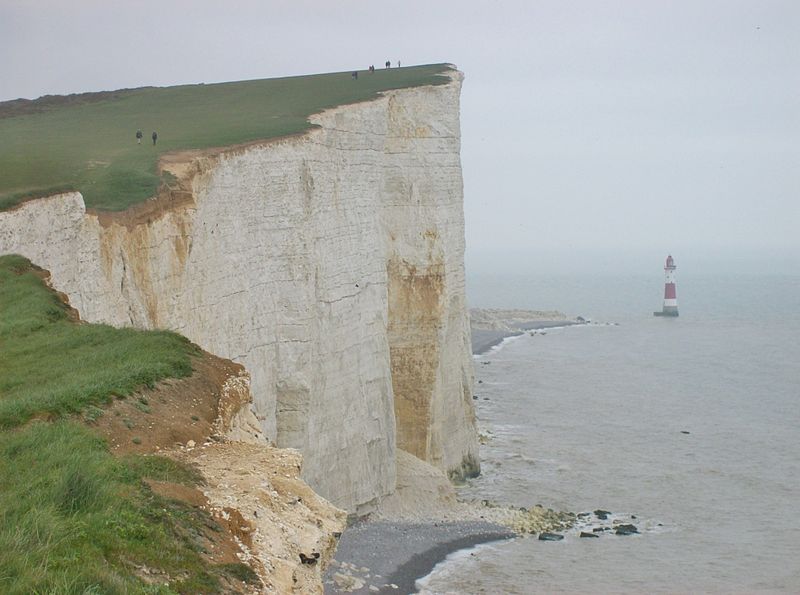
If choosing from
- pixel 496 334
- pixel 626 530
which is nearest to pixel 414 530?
pixel 626 530

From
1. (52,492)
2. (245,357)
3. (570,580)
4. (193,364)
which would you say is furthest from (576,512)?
(52,492)

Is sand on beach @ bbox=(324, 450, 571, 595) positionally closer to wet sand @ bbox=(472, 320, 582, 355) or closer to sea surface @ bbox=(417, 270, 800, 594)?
sea surface @ bbox=(417, 270, 800, 594)

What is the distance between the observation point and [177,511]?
8250mm

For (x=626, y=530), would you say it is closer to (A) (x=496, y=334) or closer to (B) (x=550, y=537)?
(B) (x=550, y=537)

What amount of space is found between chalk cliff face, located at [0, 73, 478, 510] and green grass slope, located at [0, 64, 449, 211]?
0.83m

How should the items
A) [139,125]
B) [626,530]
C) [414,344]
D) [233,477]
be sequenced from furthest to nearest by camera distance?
[139,125]
[414,344]
[626,530]
[233,477]

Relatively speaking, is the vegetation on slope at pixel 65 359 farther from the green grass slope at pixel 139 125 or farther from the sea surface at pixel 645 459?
the sea surface at pixel 645 459

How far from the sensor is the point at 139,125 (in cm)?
3117

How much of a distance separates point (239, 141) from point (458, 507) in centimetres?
1112

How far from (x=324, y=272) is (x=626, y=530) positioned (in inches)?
410

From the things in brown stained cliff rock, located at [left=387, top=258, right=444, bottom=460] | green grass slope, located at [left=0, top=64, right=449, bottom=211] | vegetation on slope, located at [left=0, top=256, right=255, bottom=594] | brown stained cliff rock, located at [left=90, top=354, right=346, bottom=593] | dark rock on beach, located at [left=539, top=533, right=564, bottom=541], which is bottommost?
dark rock on beach, located at [left=539, top=533, right=564, bottom=541]

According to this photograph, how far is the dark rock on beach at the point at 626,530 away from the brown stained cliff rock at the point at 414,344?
531 cm

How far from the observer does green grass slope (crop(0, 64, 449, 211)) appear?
70.0 ft

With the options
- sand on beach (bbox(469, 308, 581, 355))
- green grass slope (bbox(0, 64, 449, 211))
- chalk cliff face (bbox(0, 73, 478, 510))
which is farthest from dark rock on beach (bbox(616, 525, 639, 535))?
sand on beach (bbox(469, 308, 581, 355))
